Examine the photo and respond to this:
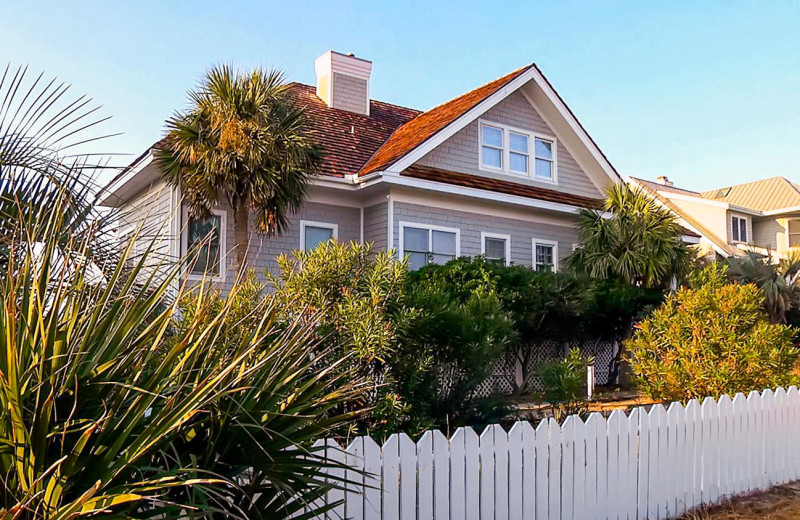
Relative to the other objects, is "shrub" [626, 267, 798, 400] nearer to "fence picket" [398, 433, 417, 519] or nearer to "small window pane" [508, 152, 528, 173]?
"fence picket" [398, 433, 417, 519]

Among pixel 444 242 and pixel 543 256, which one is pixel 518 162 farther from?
pixel 444 242

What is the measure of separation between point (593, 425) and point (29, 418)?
4339 mm

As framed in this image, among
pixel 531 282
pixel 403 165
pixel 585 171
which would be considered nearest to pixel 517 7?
pixel 403 165

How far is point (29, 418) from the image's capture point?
212cm

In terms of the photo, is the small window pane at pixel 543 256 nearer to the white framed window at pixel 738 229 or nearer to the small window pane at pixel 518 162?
the small window pane at pixel 518 162

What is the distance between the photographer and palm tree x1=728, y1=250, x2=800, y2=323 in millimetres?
24580

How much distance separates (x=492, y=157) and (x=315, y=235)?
509 cm

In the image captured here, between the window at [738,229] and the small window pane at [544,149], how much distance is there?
18.7 meters

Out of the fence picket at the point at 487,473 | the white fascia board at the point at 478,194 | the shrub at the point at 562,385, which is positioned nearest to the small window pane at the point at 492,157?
the white fascia board at the point at 478,194

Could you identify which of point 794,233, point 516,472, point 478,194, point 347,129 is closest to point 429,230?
point 478,194

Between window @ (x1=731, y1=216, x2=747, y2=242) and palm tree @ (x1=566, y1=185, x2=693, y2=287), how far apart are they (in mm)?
18060

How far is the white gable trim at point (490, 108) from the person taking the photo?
542 inches

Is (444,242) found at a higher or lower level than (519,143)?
lower

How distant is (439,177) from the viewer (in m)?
14.1
